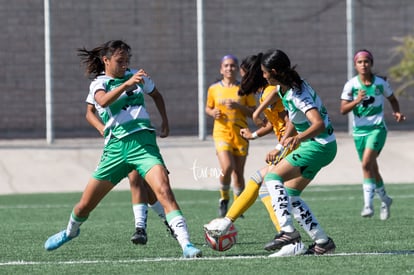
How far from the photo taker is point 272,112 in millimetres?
11406

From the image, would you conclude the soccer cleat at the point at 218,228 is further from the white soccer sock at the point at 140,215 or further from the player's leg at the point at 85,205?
the white soccer sock at the point at 140,215

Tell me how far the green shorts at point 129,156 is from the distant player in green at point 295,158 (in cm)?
100

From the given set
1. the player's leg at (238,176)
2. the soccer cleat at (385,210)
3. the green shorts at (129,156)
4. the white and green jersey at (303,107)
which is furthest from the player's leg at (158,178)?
the player's leg at (238,176)

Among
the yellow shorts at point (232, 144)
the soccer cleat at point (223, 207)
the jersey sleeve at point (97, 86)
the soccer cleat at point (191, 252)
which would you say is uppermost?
the jersey sleeve at point (97, 86)

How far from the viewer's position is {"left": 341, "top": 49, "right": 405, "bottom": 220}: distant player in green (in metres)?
14.4

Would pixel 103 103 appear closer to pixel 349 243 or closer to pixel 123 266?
pixel 123 266

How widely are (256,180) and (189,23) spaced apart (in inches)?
687

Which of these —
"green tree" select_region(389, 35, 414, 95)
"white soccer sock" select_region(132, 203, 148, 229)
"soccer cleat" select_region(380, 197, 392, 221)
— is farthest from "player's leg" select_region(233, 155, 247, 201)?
"green tree" select_region(389, 35, 414, 95)

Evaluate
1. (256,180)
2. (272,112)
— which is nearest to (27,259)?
(256,180)

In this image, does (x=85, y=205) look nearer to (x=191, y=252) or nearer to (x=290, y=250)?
(x=191, y=252)

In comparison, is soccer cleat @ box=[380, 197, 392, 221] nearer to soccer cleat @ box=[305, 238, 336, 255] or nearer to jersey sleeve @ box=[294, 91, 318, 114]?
soccer cleat @ box=[305, 238, 336, 255]

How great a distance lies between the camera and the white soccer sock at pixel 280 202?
941 centimetres

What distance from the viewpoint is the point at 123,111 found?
32.6 feet

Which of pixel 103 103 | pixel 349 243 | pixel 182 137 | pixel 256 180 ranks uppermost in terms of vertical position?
pixel 103 103
